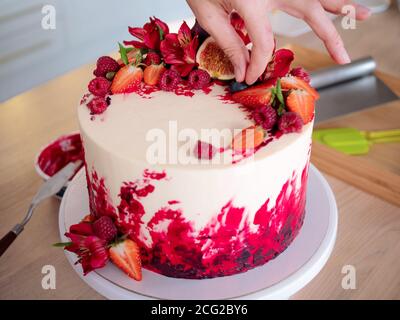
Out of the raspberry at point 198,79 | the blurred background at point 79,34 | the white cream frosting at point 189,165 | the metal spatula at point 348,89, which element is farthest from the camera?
the blurred background at point 79,34

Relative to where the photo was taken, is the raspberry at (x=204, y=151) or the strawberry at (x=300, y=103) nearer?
the raspberry at (x=204, y=151)

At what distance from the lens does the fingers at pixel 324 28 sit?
1.21m

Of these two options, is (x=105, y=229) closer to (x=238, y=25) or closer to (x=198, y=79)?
(x=198, y=79)

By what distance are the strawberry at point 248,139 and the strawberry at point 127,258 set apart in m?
0.30

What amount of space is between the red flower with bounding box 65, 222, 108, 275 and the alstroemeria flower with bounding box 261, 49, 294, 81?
0.51 m

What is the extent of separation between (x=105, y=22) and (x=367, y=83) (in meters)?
1.90

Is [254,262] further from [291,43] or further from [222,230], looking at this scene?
[291,43]

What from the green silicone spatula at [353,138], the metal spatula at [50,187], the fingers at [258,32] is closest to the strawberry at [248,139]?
the fingers at [258,32]

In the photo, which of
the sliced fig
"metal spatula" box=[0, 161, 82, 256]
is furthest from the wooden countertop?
the sliced fig

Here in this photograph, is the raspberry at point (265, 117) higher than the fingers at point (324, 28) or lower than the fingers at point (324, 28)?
lower

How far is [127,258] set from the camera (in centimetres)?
108

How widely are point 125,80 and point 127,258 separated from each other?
15.6 inches

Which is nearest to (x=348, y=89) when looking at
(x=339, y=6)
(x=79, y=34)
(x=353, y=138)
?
(x=353, y=138)

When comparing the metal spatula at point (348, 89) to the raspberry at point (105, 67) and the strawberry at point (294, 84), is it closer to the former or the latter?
the strawberry at point (294, 84)
